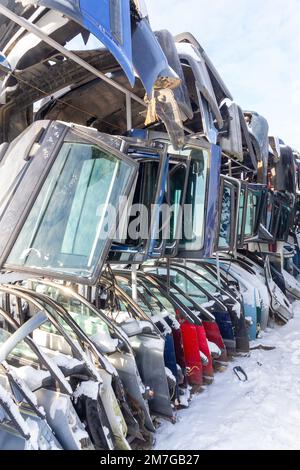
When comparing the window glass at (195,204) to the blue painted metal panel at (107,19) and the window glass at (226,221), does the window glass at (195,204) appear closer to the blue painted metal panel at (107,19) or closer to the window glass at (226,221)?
the window glass at (226,221)

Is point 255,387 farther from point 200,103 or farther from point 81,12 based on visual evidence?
point 81,12

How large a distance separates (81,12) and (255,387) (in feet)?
13.7

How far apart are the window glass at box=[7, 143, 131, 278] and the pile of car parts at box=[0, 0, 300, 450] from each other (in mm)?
12

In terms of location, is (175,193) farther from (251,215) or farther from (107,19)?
(251,215)

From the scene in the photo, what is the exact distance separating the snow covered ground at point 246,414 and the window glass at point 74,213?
70.2 inches

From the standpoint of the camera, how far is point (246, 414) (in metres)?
3.56

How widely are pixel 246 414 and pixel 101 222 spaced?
7.94 feet

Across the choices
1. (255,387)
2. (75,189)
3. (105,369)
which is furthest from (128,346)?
(255,387)

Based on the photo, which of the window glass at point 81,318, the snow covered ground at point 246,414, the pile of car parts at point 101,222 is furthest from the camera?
the window glass at point 81,318

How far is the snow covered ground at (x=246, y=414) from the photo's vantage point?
121 inches

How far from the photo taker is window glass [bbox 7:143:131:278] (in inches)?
117

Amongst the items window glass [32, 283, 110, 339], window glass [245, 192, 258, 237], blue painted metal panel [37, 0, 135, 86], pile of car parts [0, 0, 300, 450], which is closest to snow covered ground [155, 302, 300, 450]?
pile of car parts [0, 0, 300, 450]

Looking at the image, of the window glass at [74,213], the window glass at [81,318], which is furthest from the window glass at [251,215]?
the window glass at [74,213]
